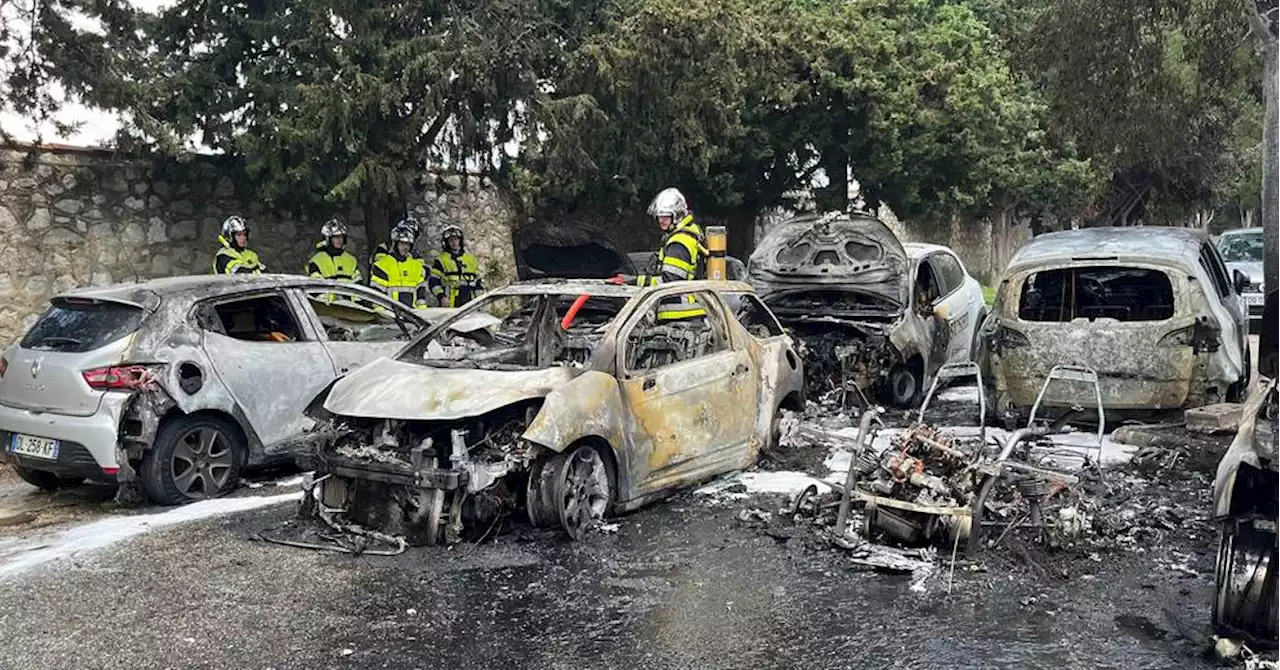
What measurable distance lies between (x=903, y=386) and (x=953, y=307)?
1.47 metres

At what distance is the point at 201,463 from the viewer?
735 centimetres

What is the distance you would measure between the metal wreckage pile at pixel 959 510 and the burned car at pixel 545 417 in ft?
2.72

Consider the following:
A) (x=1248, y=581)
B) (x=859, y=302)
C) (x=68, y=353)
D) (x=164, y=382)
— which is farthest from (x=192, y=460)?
(x=859, y=302)

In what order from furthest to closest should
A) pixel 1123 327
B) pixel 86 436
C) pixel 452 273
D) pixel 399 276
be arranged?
pixel 452 273 < pixel 399 276 < pixel 1123 327 < pixel 86 436

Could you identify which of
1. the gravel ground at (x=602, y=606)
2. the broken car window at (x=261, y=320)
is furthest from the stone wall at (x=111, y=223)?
the gravel ground at (x=602, y=606)

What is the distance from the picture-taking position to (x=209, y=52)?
38.1 feet

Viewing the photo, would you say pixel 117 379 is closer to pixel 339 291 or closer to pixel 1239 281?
pixel 339 291

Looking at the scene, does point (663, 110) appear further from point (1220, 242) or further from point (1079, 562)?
point (1220, 242)

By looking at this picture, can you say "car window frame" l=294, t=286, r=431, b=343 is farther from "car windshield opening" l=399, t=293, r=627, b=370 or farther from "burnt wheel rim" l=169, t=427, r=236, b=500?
"burnt wheel rim" l=169, t=427, r=236, b=500

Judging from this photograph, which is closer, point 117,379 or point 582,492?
point 582,492

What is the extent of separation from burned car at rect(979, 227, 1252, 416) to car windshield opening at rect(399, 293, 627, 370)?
11.6 ft

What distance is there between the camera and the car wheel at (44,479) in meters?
7.54

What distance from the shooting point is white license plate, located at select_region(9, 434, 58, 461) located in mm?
6953

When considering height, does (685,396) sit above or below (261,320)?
below
